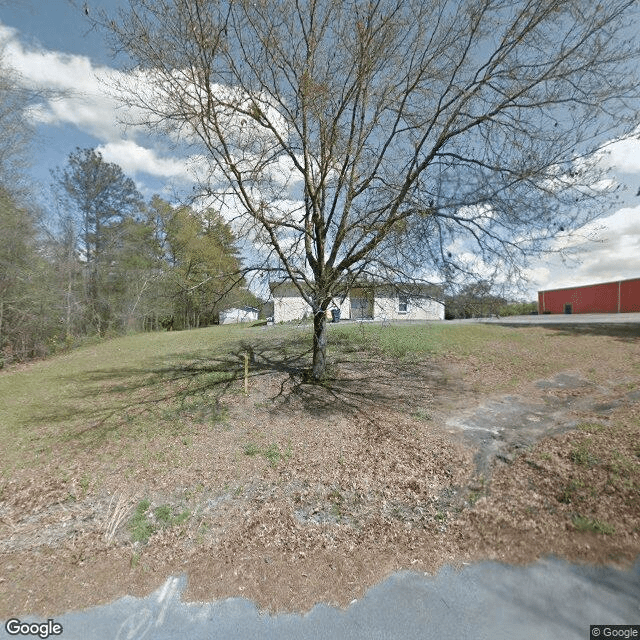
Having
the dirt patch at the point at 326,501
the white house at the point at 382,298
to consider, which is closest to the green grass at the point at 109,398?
the dirt patch at the point at 326,501

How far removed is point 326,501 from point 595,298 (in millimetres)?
36041

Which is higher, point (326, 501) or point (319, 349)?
point (319, 349)

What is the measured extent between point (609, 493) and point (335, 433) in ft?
12.8

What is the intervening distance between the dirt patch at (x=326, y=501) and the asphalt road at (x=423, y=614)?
162 mm

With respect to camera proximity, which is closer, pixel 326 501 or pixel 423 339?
pixel 326 501

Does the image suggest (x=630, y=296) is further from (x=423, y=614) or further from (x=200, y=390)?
(x=423, y=614)

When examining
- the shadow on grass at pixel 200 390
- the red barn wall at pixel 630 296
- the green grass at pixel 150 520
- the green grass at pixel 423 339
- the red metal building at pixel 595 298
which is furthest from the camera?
the red metal building at pixel 595 298

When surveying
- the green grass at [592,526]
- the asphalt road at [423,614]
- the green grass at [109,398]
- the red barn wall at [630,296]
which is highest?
the red barn wall at [630,296]

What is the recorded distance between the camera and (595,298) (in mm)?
29625

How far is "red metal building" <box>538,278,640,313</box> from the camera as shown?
1042 inches

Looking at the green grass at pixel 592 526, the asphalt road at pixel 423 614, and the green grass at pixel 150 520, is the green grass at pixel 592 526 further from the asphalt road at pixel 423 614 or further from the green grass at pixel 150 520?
the green grass at pixel 150 520

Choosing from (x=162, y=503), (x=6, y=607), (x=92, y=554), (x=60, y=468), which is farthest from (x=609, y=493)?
(x=60, y=468)

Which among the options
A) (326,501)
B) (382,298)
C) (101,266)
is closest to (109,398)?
(326,501)

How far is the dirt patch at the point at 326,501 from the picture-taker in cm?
317
